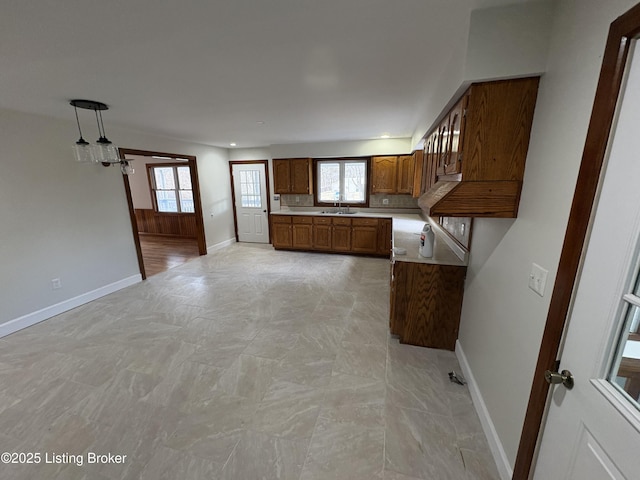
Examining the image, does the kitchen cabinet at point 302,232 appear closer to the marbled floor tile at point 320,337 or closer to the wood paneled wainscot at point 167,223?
the marbled floor tile at point 320,337

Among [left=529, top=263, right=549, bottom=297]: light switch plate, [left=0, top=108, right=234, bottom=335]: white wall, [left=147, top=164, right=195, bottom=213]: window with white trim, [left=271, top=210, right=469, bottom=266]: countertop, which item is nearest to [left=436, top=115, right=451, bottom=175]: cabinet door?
[left=271, top=210, right=469, bottom=266]: countertop

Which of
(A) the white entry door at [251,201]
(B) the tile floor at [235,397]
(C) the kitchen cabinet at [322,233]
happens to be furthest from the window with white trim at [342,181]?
(B) the tile floor at [235,397]

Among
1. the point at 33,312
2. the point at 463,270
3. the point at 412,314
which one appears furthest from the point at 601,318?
the point at 33,312

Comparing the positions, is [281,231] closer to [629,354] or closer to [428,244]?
[428,244]

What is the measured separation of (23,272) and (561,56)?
481 centimetres

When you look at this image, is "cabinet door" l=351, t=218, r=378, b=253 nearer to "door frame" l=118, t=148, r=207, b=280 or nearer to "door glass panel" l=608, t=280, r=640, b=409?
"door frame" l=118, t=148, r=207, b=280

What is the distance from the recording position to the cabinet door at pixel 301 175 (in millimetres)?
5375

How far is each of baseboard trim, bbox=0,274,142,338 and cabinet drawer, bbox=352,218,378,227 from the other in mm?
3929

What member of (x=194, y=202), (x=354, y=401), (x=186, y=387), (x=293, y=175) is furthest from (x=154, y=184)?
(x=354, y=401)

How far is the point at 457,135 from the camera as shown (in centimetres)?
155

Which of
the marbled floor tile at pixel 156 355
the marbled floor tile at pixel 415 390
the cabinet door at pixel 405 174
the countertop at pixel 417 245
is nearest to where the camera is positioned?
the marbled floor tile at pixel 415 390

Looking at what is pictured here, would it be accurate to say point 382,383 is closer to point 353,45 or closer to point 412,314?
point 412,314

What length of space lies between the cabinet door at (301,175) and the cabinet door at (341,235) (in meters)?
0.99

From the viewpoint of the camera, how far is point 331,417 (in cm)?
167
